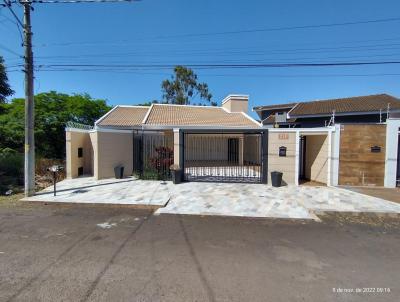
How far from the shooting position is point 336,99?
19.1 metres

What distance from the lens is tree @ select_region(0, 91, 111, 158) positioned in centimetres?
1400

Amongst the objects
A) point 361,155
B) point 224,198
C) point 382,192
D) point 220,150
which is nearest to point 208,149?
point 220,150

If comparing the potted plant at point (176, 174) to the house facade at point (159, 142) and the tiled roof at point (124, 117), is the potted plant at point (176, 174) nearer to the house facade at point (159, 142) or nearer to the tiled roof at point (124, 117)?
the house facade at point (159, 142)

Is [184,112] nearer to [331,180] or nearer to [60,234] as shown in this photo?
[331,180]

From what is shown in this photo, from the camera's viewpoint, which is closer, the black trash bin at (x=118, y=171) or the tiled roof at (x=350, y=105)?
the black trash bin at (x=118, y=171)

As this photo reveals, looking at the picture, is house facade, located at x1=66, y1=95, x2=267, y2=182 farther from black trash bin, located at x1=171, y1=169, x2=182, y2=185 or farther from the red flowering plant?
black trash bin, located at x1=171, y1=169, x2=182, y2=185

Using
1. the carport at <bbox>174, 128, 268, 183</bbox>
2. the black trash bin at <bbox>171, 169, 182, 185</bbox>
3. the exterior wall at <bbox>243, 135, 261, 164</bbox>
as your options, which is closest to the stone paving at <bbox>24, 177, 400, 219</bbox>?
the black trash bin at <bbox>171, 169, 182, 185</bbox>

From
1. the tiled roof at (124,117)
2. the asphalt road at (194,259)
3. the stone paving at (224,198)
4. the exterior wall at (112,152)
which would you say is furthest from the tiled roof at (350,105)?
the exterior wall at (112,152)

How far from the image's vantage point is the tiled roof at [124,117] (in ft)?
45.6

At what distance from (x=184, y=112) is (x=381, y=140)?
11926 mm

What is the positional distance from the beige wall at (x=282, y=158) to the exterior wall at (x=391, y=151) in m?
3.81

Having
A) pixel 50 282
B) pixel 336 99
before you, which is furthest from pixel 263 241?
pixel 336 99

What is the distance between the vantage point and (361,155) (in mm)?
9906

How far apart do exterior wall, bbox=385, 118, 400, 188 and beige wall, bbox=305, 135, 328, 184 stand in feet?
7.71
